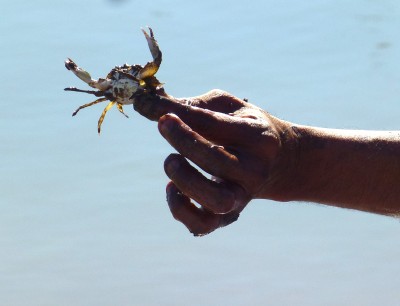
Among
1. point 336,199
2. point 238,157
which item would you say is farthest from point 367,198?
point 238,157

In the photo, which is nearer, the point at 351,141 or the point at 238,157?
the point at 238,157

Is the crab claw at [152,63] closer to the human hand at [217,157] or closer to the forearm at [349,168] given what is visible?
the human hand at [217,157]

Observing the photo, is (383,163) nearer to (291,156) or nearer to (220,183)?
(291,156)

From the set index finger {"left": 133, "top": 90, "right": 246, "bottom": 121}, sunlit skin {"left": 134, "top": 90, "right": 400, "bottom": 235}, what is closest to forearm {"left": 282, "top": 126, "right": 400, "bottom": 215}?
sunlit skin {"left": 134, "top": 90, "right": 400, "bottom": 235}

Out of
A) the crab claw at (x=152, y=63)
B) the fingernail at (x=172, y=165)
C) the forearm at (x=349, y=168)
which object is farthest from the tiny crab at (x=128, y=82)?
the forearm at (x=349, y=168)

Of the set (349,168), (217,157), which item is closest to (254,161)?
(217,157)

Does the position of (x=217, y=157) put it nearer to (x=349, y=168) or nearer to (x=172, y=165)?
(x=172, y=165)
